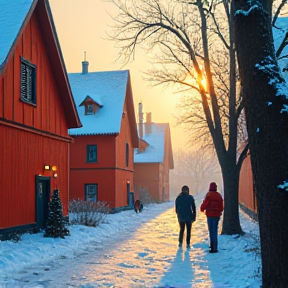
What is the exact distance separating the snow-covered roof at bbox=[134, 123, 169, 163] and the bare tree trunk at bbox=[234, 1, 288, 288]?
41587 millimetres

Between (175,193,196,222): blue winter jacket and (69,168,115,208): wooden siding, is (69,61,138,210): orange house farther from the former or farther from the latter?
(175,193,196,222): blue winter jacket

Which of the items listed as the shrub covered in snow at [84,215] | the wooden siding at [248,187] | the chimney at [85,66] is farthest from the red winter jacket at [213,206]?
the chimney at [85,66]

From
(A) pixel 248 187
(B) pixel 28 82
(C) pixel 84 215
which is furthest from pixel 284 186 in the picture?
(A) pixel 248 187

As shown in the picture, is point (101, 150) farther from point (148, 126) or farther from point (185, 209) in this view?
point (148, 126)

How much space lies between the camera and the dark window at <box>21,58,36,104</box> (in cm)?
1484

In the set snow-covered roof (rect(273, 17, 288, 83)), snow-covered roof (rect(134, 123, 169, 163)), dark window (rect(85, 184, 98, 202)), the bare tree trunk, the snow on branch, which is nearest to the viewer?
the snow on branch

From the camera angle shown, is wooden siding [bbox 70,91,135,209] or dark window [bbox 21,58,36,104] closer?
dark window [bbox 21,58,36,104]

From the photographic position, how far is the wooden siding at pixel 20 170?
1314 cm

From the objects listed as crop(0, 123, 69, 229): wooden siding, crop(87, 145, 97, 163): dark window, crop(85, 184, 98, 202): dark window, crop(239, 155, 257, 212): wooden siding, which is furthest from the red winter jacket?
crop(87, 145, 97, 163): dark window

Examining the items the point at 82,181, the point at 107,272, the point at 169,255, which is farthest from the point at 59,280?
the point at 82,181

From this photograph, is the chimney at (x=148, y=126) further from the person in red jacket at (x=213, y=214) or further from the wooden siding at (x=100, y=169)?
the person in red jacket at (x=213, y=214)

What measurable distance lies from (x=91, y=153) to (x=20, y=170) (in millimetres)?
15438

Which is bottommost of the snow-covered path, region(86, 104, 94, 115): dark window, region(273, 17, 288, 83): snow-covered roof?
the snow-covered path

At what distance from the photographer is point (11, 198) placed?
13.5 metres
